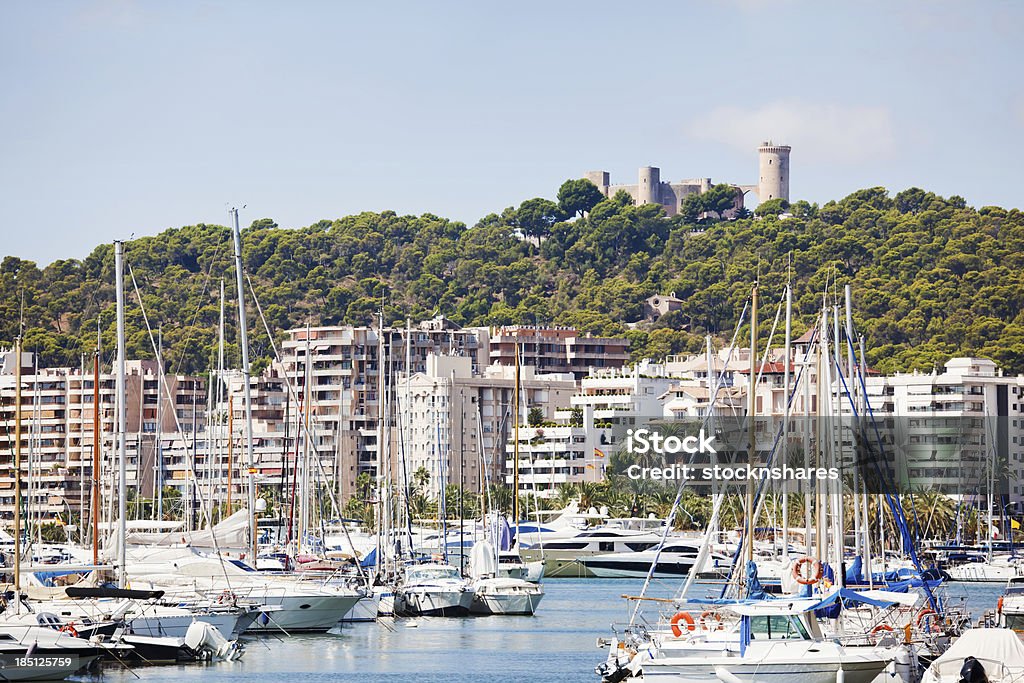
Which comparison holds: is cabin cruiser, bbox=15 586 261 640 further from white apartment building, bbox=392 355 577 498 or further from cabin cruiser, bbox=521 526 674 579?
white apartment building, bbox=392 355 577 498

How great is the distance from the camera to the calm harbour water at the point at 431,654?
38.4 metres

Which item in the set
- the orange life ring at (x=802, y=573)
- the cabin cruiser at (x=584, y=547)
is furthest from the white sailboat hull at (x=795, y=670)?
the cabin cruiser at (x=584, y=547)

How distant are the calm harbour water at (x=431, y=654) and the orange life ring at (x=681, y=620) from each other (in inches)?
265

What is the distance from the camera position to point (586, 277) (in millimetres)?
187625

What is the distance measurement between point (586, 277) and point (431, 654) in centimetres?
14534

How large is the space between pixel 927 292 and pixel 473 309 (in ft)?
151

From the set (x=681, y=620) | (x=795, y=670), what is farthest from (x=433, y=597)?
(x=795, y=670)

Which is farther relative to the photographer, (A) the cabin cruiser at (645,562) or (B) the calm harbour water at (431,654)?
(A) the cabin cruiser at (645,562)

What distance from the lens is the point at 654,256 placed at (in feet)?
634

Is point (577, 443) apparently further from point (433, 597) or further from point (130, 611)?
point (130, 611)

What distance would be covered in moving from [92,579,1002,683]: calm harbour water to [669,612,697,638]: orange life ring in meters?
6.74

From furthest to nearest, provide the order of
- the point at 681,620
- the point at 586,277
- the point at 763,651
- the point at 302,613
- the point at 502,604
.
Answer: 1. the point at 586,277
2. the point at 502,604
3. the point at 302,613
4. the point at 681,620
5. the point at 763,651

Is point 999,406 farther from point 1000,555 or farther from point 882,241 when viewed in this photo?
point 882,241

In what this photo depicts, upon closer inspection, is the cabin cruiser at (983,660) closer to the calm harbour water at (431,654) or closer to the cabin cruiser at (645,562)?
the calm harbour water at (431,654)
